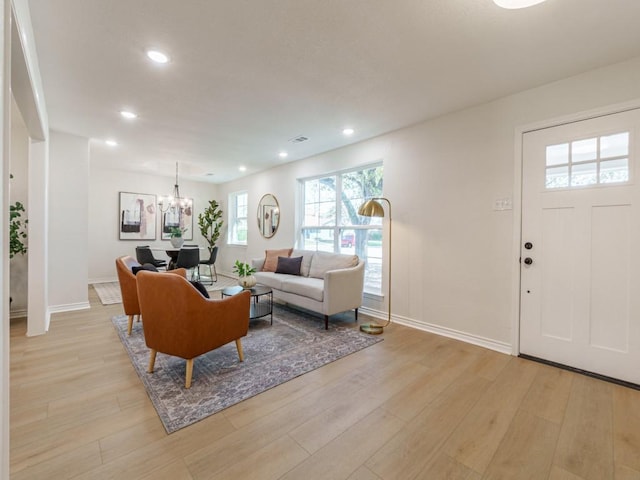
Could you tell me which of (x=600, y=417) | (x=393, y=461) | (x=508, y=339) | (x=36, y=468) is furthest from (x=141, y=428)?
(x=508, y=339)

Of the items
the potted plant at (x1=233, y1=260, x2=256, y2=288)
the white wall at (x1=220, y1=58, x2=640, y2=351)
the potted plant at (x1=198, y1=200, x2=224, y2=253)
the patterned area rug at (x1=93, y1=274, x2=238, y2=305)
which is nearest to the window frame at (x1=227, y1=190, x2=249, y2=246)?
the potted plant at (x1=198, y1=200, x2=224, y2=253)

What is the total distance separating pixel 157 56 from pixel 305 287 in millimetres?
2761

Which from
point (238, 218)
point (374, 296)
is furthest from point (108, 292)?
point (374, 296)

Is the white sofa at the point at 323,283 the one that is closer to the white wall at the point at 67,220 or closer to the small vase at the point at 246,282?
the small vase at the point at 246,282

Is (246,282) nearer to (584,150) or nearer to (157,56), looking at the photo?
(157,56)

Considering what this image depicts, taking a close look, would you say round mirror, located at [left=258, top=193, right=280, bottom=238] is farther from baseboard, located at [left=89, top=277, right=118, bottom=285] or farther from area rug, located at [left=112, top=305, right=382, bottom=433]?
baseboard, located at [left=89, top=277, right=118, bottom=285]

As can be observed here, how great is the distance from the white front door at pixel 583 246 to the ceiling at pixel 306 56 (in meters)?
0.62

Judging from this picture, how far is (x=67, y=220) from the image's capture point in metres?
3.98

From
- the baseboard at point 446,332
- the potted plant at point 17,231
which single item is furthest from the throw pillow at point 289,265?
the potted plant at point 17,231

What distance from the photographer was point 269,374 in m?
2.34

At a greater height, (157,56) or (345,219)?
(157,56)

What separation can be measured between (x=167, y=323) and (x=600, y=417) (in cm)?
303

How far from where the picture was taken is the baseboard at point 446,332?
112 inches

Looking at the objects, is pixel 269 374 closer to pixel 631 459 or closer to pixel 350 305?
pixel 350 305
